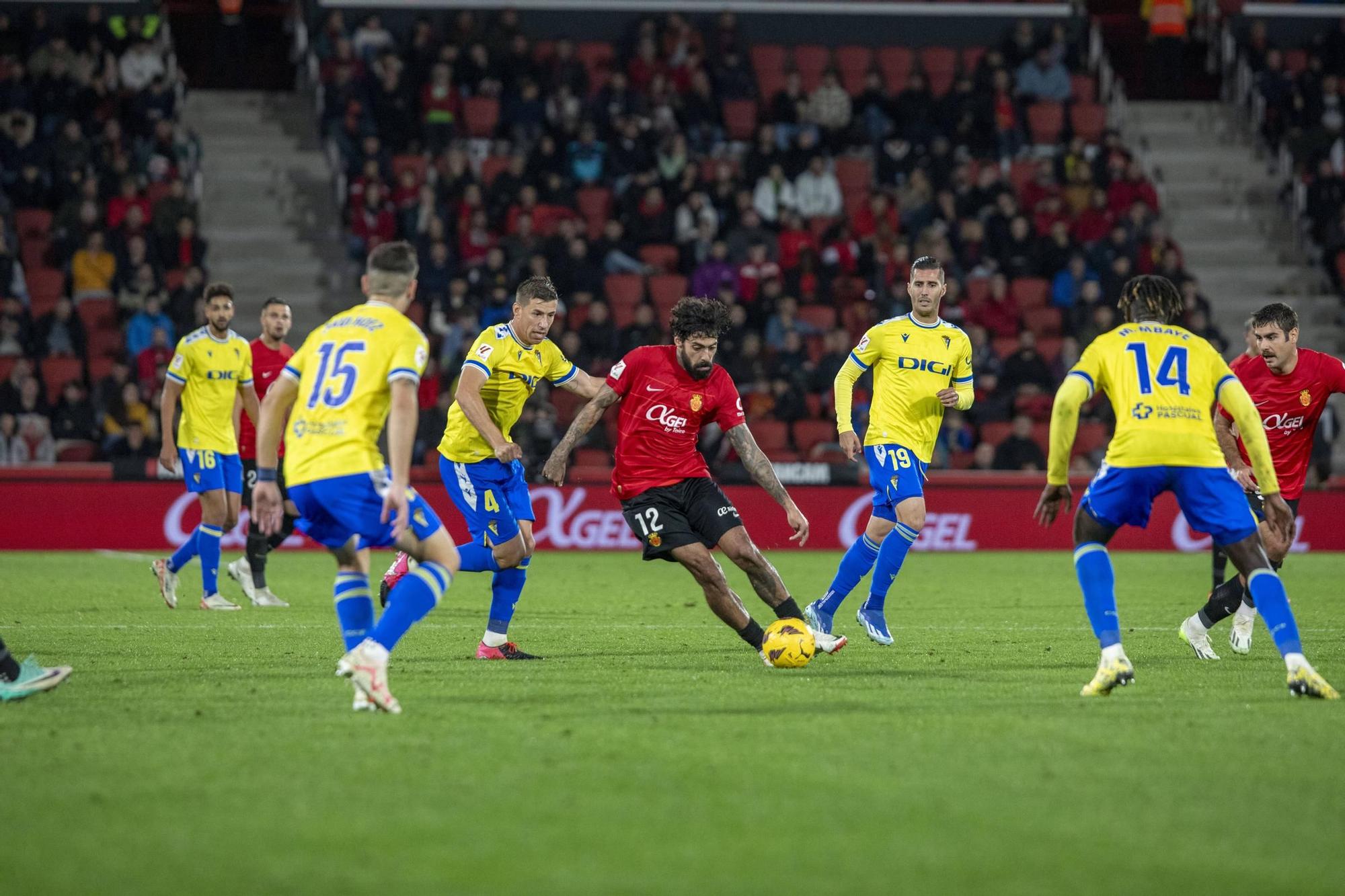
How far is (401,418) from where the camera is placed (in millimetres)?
7051

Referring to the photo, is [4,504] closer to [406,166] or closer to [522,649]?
[406,166]

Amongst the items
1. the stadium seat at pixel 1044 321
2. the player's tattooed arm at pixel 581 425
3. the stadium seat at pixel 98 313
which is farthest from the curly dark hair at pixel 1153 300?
the stadium seat at pixel 98 313

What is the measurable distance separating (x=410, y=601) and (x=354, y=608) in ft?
1.50

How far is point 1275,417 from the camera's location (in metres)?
10.2

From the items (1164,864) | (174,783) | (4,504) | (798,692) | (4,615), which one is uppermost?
(1164,864)

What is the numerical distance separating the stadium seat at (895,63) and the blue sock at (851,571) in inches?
722

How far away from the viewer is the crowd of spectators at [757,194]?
21750mm

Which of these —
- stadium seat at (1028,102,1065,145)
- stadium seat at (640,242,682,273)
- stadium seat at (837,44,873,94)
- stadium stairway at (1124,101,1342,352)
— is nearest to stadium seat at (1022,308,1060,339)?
stadium stairway at (1124,101,1342,352)

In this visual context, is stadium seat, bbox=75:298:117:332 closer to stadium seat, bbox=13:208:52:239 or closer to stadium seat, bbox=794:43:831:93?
stadium seat, bbox=13:208:52:239

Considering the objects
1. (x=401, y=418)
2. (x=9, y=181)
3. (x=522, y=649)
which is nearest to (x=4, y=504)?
(x=9, y=181)

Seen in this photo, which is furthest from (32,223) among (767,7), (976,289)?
(976,289)

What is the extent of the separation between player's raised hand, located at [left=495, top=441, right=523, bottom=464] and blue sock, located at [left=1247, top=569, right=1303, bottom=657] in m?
4.03

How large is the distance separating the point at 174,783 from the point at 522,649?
14.5 feet

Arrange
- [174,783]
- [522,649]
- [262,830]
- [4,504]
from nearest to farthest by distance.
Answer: [262,830]
[174,783]
[522,649]
[4,504]
